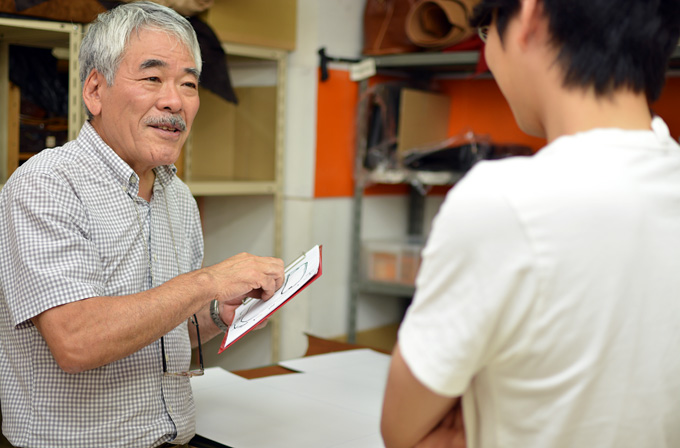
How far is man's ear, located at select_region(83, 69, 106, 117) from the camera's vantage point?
1.32 metres

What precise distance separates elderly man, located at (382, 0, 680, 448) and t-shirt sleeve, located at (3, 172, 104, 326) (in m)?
0.61

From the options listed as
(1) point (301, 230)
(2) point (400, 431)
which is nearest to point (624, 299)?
(2) point (400, 431)

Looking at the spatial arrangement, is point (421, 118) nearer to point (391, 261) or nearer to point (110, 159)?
point (391, 261)

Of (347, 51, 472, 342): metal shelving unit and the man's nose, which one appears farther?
(347, 51, 472, 342): metal shelving unit

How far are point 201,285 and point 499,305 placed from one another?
0.70m

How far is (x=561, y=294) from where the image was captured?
0.59 metres

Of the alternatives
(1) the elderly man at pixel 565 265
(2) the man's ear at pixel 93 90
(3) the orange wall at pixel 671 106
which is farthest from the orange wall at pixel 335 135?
(1) the elderly man at pixel 565 265

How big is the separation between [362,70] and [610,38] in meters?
2.16

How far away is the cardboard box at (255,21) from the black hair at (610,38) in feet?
6.18

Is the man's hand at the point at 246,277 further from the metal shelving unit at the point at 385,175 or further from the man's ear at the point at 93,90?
the metal shelving unit at the point at 385,175

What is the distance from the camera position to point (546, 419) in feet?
2.08

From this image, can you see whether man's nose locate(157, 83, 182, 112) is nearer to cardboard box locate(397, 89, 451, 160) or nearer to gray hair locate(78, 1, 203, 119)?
gray hair locate(78, 1, 203, 119)

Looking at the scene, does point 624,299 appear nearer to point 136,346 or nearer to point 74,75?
point 136,346

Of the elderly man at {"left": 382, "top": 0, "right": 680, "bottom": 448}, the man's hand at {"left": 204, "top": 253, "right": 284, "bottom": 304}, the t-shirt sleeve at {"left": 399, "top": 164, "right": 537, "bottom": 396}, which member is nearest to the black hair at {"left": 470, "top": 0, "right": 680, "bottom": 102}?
the elderly man at {"left": 382, "top": 0, "right": 680, "bottom": 448}
